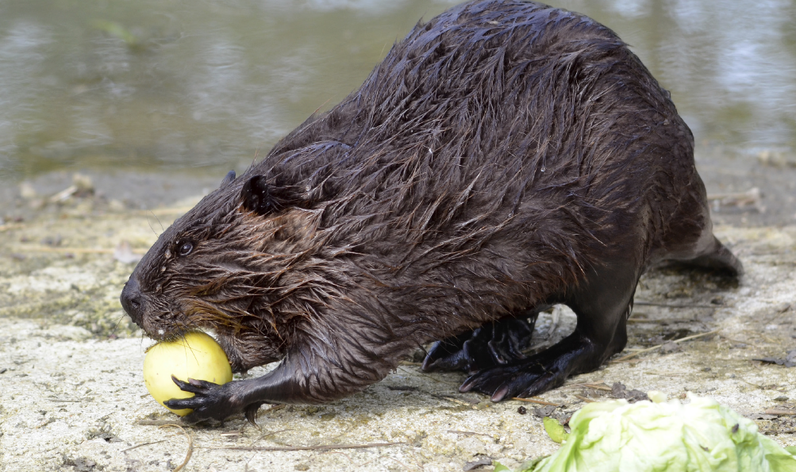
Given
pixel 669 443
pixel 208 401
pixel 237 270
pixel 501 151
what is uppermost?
pixel 501 151

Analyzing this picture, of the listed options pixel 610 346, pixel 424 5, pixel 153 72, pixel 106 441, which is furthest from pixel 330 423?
pixel 424 5

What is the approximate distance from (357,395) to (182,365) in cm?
68

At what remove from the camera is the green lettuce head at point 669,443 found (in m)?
1.87

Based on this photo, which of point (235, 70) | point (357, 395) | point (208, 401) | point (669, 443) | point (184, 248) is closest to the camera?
point (669, 443)

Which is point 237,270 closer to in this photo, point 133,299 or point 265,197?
point 265,197

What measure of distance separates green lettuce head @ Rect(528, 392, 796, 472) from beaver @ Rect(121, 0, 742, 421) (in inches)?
32.0

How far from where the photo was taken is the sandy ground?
240 centimetres

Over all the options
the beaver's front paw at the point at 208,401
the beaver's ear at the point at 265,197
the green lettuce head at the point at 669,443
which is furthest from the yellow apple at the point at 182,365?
the green lettuce head at the point at 669,443

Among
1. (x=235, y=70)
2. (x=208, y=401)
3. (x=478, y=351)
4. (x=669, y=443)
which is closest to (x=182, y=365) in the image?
(x=208, y=401)

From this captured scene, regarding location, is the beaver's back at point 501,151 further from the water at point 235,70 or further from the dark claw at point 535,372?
the water at point 235,70

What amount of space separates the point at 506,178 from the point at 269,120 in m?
5.31

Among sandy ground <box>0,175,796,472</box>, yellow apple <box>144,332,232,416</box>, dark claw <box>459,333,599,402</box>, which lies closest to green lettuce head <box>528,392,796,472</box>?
sandy ground <box>0,175,796,472</box>

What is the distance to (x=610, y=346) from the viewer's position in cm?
324

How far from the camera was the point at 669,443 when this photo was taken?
1884 mm
